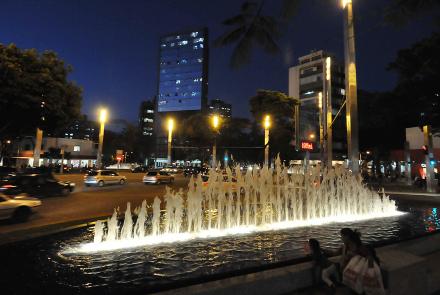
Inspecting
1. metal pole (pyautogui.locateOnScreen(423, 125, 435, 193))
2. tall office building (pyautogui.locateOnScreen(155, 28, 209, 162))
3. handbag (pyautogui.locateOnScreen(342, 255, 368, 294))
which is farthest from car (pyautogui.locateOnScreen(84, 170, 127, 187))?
tall office building (pyautogui.locateOnScreen(155, 28, 209, 162))

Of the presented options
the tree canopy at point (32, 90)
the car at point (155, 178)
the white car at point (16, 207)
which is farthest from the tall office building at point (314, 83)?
the white car at point (16, 207)

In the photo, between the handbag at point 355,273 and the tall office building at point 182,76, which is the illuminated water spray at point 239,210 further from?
the tall office building at point 182,76

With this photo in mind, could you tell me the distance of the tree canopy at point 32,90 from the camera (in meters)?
20.9

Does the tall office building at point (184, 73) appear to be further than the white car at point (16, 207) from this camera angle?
Yes

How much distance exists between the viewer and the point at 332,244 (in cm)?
852

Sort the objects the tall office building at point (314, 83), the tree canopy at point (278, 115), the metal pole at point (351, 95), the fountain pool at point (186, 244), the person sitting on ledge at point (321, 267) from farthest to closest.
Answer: the tall office building at point (314, 83)
the tree canopy at point (278, 115)
the metal pole at point (351, 95)
the fountain pool at point (186, 244)
the person sitting on ledge at point (321, 267)

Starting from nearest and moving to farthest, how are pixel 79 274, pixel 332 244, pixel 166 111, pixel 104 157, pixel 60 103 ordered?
pixel 79 274
pixel 332 244
pixel 60 103
pixel 104 157
pixel 166 111

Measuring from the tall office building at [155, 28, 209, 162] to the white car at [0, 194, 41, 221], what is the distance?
115 m

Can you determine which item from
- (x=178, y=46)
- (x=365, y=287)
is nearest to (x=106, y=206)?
(x=365, y=287)

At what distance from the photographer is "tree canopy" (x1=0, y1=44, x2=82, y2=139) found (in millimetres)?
20875

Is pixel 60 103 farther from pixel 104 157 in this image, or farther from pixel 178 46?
pixel 178 46

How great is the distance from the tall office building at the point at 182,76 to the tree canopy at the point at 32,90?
102 meters

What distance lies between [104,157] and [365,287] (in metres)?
100

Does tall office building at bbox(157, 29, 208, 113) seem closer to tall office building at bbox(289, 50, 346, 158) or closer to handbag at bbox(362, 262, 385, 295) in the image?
tall office building at bbox(289, 50, 346, 158)
